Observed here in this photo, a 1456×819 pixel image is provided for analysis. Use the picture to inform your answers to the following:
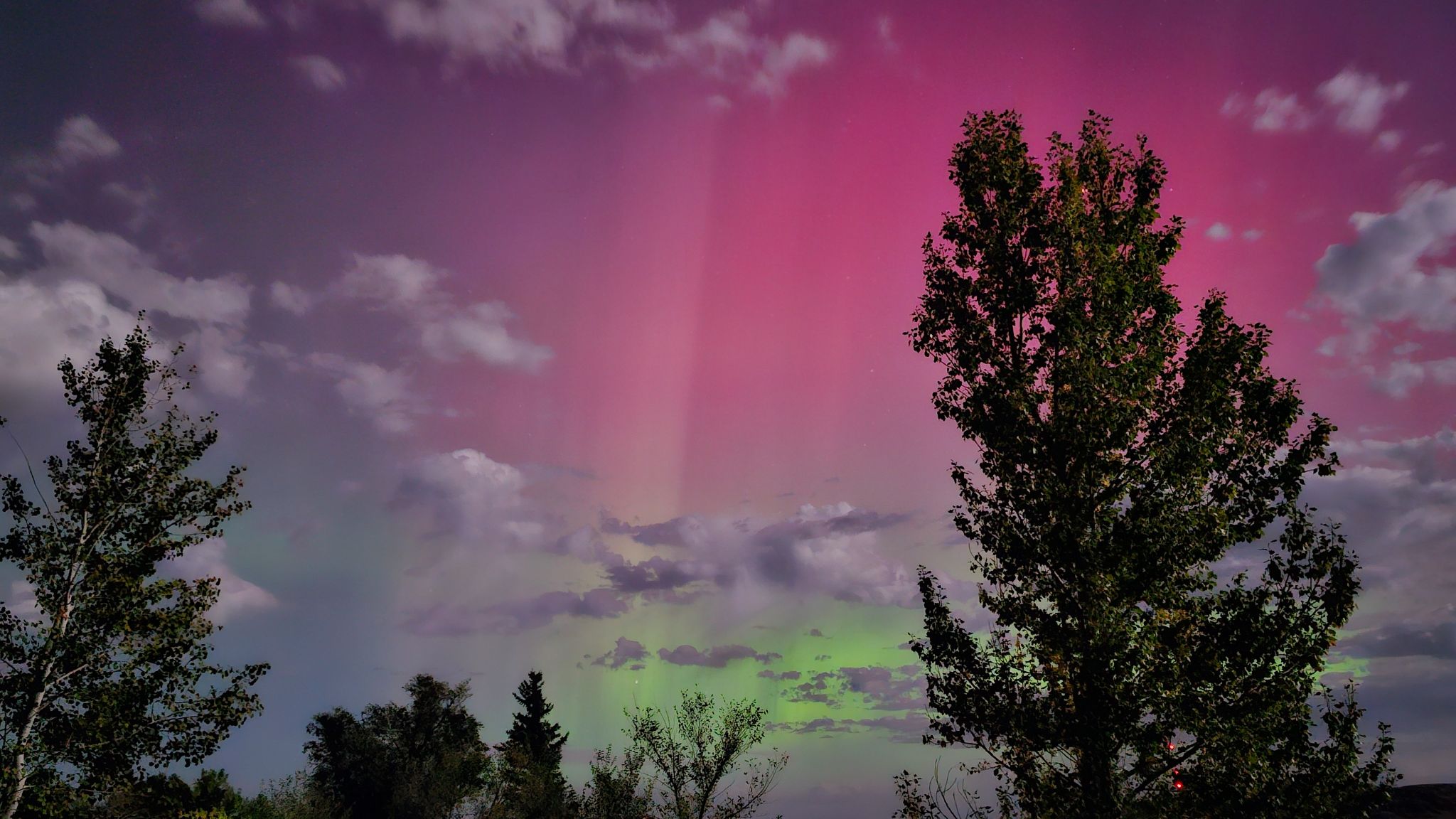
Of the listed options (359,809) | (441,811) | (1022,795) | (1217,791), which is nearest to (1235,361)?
(1217,791)

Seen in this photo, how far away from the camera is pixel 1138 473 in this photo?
568 inches

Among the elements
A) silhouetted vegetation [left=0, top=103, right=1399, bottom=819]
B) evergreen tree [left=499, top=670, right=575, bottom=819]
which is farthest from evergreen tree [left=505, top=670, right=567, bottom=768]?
silhouetted vegetation [left=0, top=103, right=1399, bottom=819]

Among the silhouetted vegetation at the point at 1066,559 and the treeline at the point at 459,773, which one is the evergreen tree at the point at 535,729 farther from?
the silhouetted vegetation at the point at 1066,559

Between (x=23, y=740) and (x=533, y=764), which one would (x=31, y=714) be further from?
(x=533, y=764)

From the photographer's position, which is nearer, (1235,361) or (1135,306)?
(1235,361)

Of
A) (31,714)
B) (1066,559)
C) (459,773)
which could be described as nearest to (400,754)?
(459,773)

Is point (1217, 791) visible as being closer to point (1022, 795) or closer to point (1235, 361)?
point (1022, 795)

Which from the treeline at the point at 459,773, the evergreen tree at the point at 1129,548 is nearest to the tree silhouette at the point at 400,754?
the treeline at the point at 459,773

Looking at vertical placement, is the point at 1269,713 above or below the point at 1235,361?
below

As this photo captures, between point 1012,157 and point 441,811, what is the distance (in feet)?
215

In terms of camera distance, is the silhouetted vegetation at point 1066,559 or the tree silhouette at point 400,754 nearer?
the silhouetted vegetation at point 1066,559

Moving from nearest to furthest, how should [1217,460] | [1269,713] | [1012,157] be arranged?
[1269,713] < [1217,460] < [1012,157]

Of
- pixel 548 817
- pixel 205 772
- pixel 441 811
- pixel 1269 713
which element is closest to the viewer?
pixel 1269 713

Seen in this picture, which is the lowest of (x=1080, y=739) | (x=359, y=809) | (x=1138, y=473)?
(x=359, y=809)
